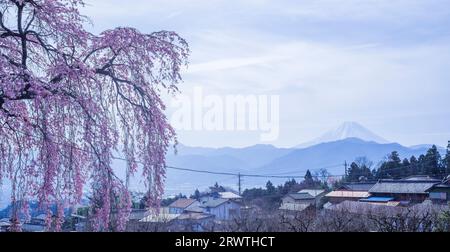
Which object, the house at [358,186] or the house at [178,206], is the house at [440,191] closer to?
the house at [358,186]

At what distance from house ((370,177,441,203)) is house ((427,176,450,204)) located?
46 mm

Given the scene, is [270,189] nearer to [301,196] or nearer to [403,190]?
[301,196]

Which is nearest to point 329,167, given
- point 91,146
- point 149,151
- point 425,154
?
point 425,154

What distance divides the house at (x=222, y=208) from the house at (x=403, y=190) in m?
1.58

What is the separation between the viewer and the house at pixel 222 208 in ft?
12.7

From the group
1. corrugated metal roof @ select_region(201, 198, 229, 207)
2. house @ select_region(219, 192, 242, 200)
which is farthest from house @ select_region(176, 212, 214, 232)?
house @ select_region(219, 192, 242, 200)

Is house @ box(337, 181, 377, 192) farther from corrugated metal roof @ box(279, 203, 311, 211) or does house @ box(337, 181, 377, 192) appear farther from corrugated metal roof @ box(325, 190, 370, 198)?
corrugated metal roof @ box(279, 203, 311, 211)

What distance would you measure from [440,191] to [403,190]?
1.55 feet

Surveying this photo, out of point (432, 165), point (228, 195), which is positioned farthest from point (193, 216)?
point (432, 165)

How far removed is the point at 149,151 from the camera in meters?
3.17

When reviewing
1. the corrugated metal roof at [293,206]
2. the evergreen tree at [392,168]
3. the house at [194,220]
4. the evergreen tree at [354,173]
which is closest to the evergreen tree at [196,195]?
the house at [194,220]

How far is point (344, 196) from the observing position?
4996 millimetres
